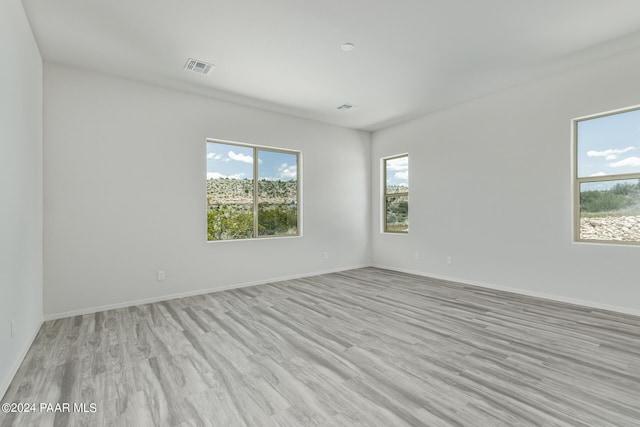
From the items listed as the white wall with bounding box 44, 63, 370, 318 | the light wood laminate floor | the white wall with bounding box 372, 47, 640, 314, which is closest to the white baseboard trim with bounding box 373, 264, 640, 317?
the white wall with bounding box 372, 47, 640, 314

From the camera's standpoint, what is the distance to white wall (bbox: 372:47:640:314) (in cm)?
357

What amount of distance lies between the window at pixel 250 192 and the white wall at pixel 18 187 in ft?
6.52

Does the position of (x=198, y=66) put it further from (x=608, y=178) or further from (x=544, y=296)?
(x=544, y=296)

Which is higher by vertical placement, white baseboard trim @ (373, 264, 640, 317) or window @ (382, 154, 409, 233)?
window @ (382, 154, 409, 233)

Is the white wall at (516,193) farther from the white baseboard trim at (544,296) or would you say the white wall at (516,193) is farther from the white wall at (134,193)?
the white wall at (134,193)

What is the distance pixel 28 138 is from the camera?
2.72 m

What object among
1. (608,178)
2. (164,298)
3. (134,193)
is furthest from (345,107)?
(164,298)

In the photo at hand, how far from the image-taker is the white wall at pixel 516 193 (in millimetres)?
3570

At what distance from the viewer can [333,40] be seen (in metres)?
3.08

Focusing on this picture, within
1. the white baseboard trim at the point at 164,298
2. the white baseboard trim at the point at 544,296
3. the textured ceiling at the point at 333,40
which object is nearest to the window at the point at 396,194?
the white baseboard trim at the point at 544,296

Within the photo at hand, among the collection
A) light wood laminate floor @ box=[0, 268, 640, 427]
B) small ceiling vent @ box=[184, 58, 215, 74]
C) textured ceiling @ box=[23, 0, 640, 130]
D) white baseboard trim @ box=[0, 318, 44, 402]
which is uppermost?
textured ceiling @ box=[23, 0, 640, 130]

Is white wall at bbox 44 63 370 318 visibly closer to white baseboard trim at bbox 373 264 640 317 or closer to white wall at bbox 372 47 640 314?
white wall at bbox 372 47 640 314

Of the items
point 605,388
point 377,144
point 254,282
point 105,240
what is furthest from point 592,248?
point 105,240

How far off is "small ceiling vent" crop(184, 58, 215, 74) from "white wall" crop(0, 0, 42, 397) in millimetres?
1352
